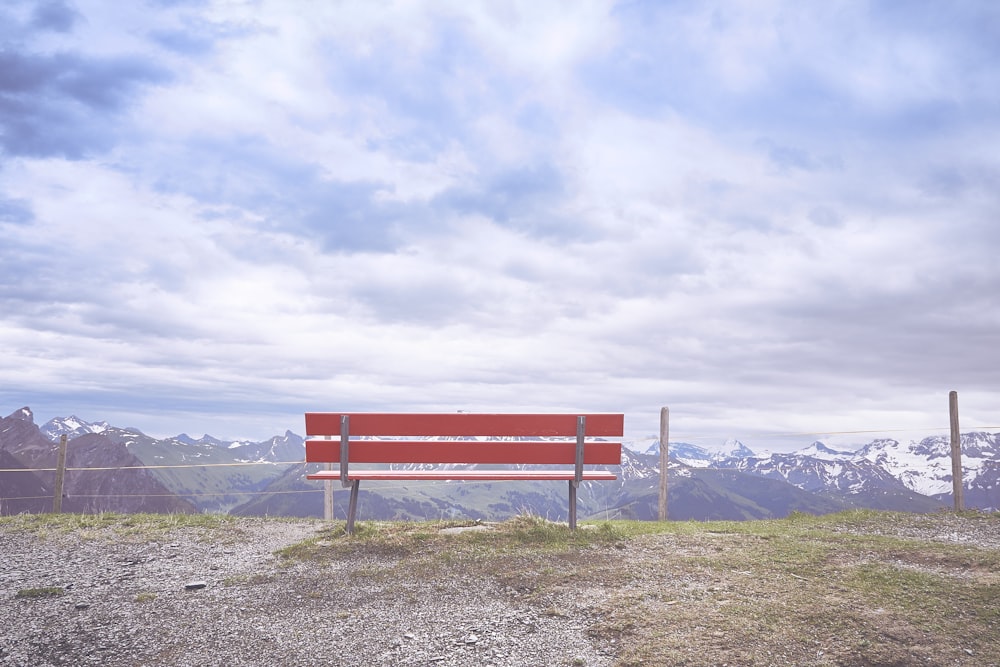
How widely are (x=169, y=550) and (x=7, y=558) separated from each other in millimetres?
2019

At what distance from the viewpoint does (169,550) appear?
9.34 metres

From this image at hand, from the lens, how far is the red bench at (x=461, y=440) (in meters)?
9.57

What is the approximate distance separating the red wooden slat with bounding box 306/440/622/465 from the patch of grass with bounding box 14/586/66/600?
3375 millimetres

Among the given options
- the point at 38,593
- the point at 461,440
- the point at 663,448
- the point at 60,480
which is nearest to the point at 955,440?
the point at 663,448

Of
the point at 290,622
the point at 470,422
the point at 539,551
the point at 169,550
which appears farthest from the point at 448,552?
the point at 169,550

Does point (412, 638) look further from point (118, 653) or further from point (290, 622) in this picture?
point (118, 653)

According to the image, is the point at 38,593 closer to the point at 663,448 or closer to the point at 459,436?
the point at 459,436

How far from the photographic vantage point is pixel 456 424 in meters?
9.63

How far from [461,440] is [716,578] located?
403 cm

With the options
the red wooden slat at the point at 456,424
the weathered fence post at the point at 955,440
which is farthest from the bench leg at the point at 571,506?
the weathered fence post at the point at 955,440

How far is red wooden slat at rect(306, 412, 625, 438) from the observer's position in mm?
9516

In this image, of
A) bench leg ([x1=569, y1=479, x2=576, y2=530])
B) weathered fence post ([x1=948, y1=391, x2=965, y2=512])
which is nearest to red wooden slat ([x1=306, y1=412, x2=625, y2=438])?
bench leg ([x1=569, y1=479, x2=576, y2=530])

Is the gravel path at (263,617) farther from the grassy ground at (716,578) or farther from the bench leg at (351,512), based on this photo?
the bench leg at (351,512)

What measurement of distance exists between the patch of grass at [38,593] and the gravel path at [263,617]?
43 millimetres
